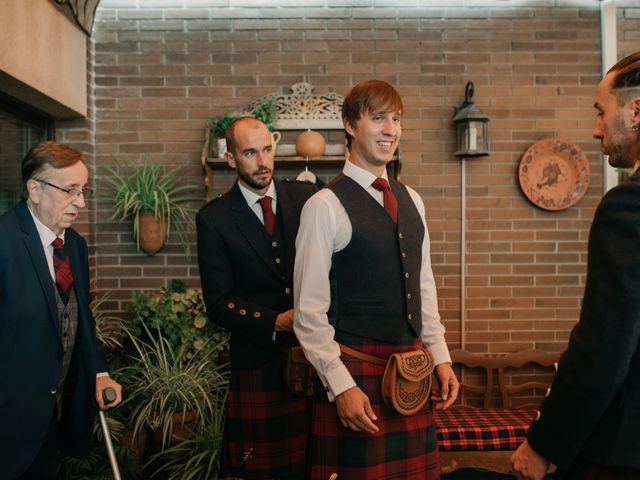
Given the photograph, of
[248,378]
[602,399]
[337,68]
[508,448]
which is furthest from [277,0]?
[602,399]

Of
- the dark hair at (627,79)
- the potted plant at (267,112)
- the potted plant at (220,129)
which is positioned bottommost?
the dark hair at (627,79)

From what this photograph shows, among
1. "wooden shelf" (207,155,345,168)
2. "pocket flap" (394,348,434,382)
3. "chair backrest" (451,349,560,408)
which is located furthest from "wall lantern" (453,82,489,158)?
"pocket flap" (394,348,434,382)

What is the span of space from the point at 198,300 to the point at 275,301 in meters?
1.32

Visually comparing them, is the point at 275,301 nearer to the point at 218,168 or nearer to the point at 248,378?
the point at 248,378

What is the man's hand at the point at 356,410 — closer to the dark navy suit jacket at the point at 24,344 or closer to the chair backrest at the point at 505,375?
the dark navy suit jacket at the point at 24,344

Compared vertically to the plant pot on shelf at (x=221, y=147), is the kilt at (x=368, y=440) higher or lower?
lower

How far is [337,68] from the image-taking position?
4.00m

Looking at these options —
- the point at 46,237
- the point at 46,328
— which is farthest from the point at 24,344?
the point at 46,237

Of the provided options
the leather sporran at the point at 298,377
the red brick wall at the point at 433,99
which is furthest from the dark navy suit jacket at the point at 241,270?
the red brick wall at the point at 433,99

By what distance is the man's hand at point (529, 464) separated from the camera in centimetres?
149

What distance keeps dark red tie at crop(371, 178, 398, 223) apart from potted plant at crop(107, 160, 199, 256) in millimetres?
2100

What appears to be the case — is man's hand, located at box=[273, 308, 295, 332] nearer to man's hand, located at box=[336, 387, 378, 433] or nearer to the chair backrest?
man's hand, located at box=[336, 387, 378, 433]

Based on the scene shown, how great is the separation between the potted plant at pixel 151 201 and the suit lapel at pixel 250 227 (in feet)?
4.48

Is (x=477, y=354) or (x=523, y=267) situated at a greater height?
(x=523, y=267)
